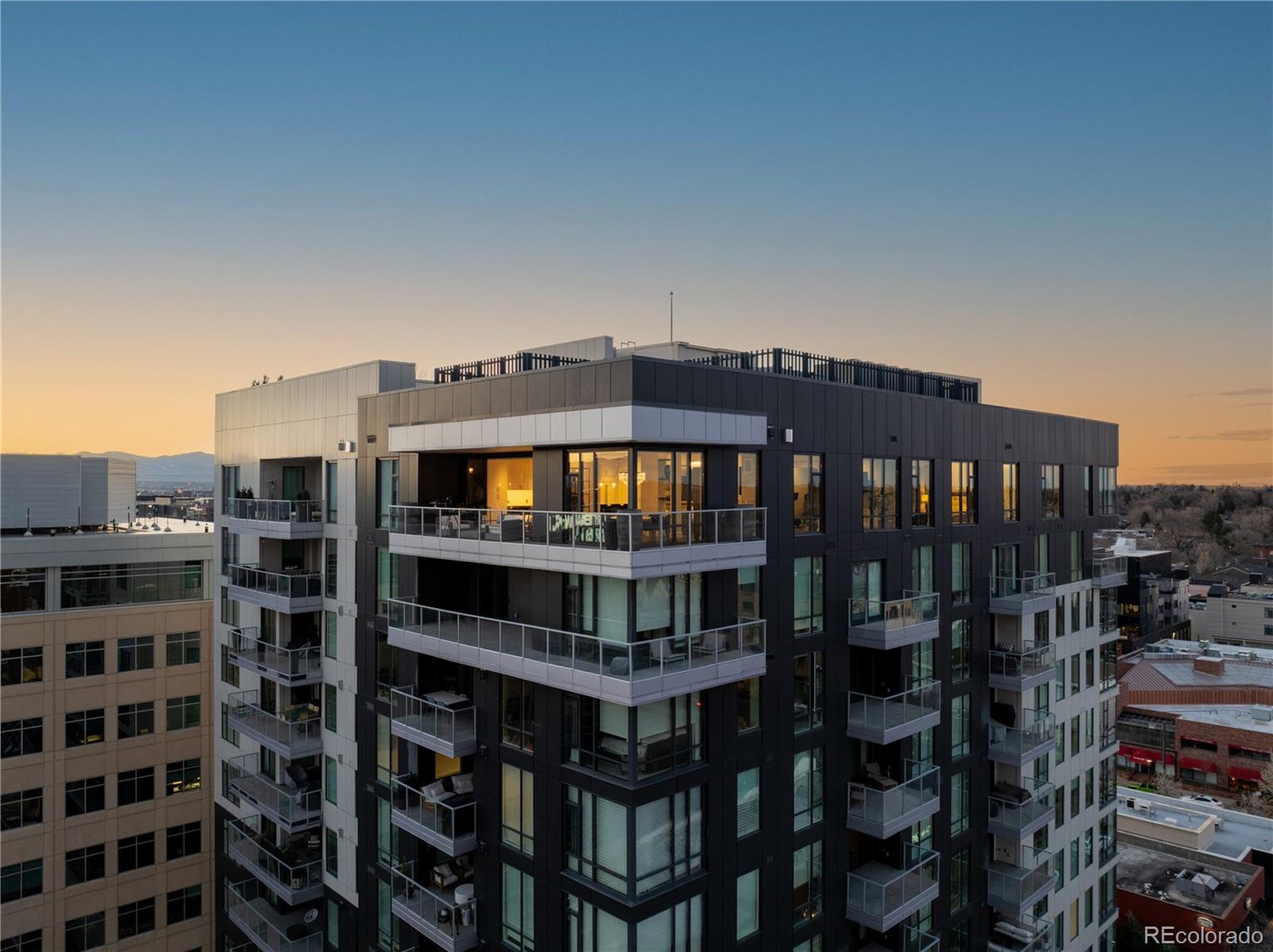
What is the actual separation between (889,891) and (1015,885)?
→ 24.8 ft

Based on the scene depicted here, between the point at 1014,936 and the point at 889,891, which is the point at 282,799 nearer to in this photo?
the point at 889,891

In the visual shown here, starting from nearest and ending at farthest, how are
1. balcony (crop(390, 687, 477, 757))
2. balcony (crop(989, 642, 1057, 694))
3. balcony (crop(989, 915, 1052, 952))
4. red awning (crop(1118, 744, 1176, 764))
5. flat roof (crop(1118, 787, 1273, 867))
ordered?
1. balcony (crop(390, 687, 477, 757))
2. balcony (crop(989, 642, 1057, 694))
3. balcony (crop(989, 915, 1052, 952))
4. flat roof (crop(1118, 787, 1273, 867))
5. red awning (crop(1118, 744, 1176, 764))

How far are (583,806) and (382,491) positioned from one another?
35.5ft

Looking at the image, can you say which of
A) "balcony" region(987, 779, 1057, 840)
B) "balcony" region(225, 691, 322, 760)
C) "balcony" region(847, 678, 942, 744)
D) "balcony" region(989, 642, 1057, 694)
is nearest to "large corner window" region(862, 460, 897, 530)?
"balcony" region(847, 678, 942, 744)

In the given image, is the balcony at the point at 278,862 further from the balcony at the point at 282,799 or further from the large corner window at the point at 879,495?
the large corner window at the point at 879,495

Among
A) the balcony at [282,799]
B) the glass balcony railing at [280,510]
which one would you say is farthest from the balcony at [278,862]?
the glass balcony railing at [280,510]

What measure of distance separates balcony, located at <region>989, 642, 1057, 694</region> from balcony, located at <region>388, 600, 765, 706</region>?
1164 cm

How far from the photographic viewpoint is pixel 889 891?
748 inches

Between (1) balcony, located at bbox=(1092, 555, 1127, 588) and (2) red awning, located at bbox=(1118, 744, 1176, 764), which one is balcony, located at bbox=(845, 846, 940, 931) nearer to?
(1) balcony, located at bbox=(1092, 555, 1127, 588)

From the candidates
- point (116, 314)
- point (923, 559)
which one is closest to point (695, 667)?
point (923, 559)

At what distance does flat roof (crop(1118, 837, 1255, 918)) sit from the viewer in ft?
118

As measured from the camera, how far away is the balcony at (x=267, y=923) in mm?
24547

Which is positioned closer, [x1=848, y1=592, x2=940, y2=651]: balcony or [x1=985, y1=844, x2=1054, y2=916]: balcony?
[x1=848, y1=592, x2=940, y2=651]: balcony

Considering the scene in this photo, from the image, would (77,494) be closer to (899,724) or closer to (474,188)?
(474,188)
